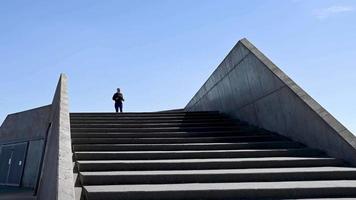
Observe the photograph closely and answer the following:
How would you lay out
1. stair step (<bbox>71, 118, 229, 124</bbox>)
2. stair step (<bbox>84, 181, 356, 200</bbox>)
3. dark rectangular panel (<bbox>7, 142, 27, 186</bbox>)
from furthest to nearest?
dark rectangular panel (<bbox>7, 142, 27, 186</bbox>)
stair step (<bbox>71, 118, 229, 124</bbox>)
stair step (<bbox>84, 181, 356, 200</bbox>)

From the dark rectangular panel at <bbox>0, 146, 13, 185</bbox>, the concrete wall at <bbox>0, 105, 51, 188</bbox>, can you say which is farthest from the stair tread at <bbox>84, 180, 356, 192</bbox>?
the dark rectangular panel at <bbox>0, 146, 13, 185</bbox>

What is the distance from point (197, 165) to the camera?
5406 mm

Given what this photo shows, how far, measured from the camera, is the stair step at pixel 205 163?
5230 mm

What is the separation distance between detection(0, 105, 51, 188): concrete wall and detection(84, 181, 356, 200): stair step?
37.7 feet

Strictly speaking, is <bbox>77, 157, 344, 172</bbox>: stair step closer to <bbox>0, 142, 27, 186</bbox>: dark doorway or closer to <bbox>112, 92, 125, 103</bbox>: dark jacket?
<bbox>112, 92, 125, 103</bbox>: dark jacket

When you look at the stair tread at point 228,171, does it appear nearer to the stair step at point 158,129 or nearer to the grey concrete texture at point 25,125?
the stair step at point 158,129

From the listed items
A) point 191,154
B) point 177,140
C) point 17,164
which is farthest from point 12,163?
point 191,154

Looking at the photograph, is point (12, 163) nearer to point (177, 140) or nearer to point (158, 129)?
point (158, 129)

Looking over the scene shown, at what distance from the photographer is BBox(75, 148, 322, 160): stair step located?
5.76 m

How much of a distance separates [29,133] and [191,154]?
43.5ft

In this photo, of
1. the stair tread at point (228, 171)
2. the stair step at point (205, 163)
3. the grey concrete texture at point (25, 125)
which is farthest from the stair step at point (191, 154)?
the grey concrete texture at point (25, 125)

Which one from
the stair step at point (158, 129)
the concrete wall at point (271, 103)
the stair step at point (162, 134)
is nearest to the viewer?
the concrete wall at point (271, 103)

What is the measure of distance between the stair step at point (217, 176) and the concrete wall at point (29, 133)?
11.0 m

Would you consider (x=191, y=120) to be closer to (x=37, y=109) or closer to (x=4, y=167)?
(x=37, y=109)
